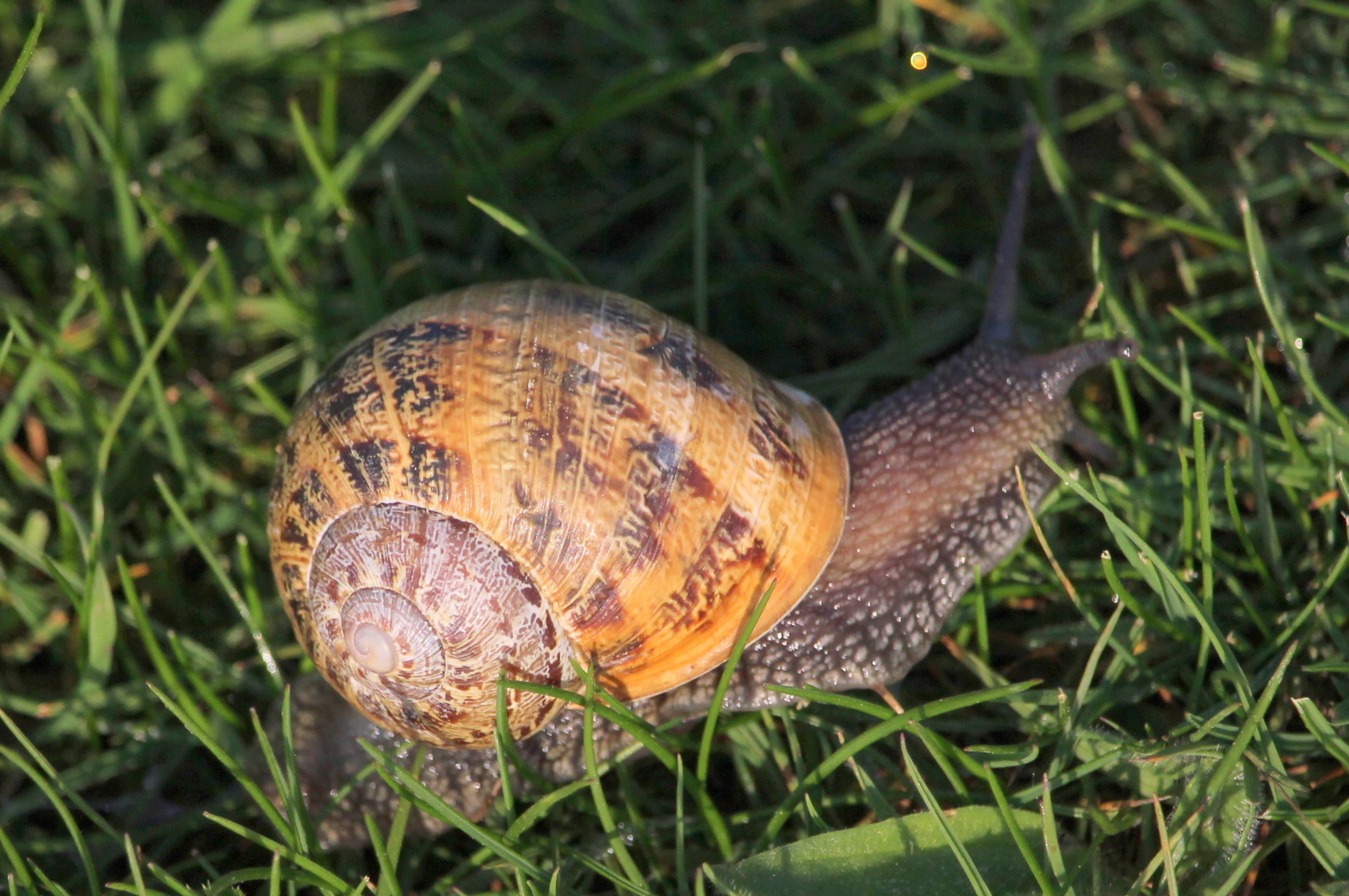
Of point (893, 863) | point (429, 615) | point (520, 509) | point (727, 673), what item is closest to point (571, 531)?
point (520, 509)

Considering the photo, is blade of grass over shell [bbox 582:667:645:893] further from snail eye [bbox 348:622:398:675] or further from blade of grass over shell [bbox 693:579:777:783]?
snail eye [bbox 348:622:398:675]

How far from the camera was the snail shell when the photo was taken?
2025 mm

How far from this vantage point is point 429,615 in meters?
2.01

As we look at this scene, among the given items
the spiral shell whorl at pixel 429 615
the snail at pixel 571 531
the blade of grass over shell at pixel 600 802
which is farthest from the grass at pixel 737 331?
the spiral shell whorl at pixel 429 615

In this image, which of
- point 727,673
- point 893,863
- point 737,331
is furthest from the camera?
point 737,331

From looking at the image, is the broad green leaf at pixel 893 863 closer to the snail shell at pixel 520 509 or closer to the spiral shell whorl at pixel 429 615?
the snail shell at pixel 520 509

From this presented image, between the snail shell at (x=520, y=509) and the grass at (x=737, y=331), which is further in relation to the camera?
the grass at (x=737, y=331)

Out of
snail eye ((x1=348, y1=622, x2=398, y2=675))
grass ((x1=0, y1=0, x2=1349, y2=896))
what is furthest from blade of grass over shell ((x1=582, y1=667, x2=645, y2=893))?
snail eye ((x1=348, y1=622, x2=398, y2=675))

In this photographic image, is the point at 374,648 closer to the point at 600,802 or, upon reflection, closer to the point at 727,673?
the point at 600,802

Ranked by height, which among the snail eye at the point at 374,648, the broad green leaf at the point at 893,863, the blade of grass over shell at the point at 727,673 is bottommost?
the broad green leaf at the point at 893,863

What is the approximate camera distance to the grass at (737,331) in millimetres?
2143

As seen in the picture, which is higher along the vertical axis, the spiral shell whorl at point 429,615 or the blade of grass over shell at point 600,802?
the spiral shell whorl at point 429,615

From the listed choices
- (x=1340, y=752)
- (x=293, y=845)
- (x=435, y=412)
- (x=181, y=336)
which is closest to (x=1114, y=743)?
(x=1340, y=752)

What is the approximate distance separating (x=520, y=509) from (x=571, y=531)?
107 millimetres
